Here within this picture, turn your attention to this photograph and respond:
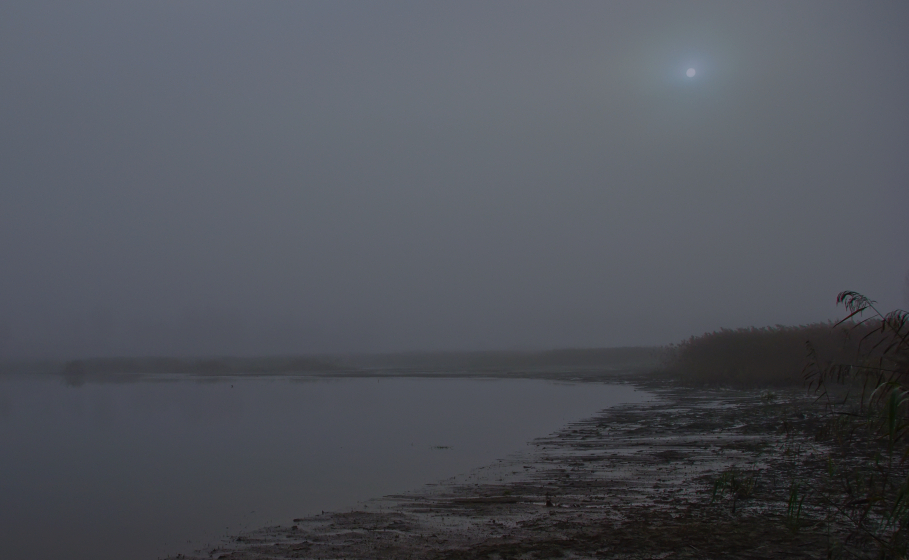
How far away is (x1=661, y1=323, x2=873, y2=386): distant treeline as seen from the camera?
40.3m

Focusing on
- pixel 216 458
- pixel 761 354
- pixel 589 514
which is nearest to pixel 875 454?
pixel 589 514

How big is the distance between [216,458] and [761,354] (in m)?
36.2

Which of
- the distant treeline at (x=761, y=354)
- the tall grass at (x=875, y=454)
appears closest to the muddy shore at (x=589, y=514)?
the tall grass at (x=875, y=454)

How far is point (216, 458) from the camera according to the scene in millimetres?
20281

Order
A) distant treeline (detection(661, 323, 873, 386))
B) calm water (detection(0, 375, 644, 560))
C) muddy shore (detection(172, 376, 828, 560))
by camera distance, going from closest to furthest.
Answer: muddy shore (detection(172, 376, 828, 560)), calm water (detection(0, 375, 644, 560)), distant treeline (detection(661, 323, 873, 386))

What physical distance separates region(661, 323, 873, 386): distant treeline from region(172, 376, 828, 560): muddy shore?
24.9 m

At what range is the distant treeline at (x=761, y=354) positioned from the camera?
40281mm

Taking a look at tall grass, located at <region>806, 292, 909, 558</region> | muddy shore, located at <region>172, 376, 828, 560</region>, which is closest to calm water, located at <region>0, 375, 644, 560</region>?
muddy shore, located at <region>172, 376, 828, 560</region>

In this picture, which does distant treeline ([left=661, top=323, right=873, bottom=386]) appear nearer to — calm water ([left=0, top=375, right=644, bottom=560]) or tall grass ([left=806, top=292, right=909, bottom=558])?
calm water ([left=0, top=375, right=644, bottom=560])

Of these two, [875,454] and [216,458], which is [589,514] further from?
[216,458]

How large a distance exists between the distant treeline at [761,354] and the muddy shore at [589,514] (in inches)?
979

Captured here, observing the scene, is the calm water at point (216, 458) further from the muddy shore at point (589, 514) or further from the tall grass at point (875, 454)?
the tall grass at point (875, 454)

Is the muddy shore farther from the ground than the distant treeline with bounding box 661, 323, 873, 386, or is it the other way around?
the distant treeline with bounding box 661, 323, 873, 386

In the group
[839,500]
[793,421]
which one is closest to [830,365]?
[839,500]
